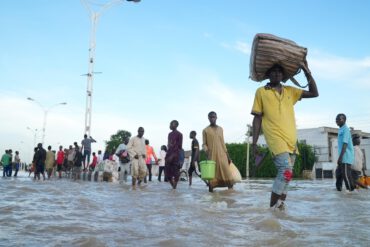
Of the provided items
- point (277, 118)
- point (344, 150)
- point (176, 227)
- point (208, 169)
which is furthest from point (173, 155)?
point (176, 227)

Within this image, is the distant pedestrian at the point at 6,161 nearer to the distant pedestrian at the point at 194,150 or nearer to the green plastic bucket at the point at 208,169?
the distant pedestrian at the point at 194,150

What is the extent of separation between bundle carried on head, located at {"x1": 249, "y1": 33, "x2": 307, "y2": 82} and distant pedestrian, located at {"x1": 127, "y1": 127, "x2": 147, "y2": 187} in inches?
243

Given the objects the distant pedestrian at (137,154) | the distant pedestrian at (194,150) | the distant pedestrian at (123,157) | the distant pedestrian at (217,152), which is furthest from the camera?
the distant pedestrian at (123,157)

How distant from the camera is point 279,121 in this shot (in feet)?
15.5

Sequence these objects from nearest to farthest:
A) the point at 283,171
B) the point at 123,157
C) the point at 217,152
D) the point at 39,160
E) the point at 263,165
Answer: the point at 283,171 < the point at 217,152 < the point at 123,157 < the point at 39,160 < the point at 263,165

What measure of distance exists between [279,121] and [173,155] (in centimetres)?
607

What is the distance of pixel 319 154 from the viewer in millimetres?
42344

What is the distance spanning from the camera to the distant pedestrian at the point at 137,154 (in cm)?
1054

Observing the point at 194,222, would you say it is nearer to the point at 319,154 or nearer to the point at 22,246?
the point at 22,246

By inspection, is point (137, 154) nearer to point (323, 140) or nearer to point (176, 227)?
point (176, 227)

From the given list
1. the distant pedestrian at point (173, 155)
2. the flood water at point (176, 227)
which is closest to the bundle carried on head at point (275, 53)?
the flood water at point (176, 227)

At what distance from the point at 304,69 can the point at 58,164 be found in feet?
61.6

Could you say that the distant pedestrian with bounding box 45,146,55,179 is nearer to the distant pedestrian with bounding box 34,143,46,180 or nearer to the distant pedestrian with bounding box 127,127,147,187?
the distant pedestrian with bounding box 34,143,46,180

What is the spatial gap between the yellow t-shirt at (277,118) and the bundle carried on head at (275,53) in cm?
28
